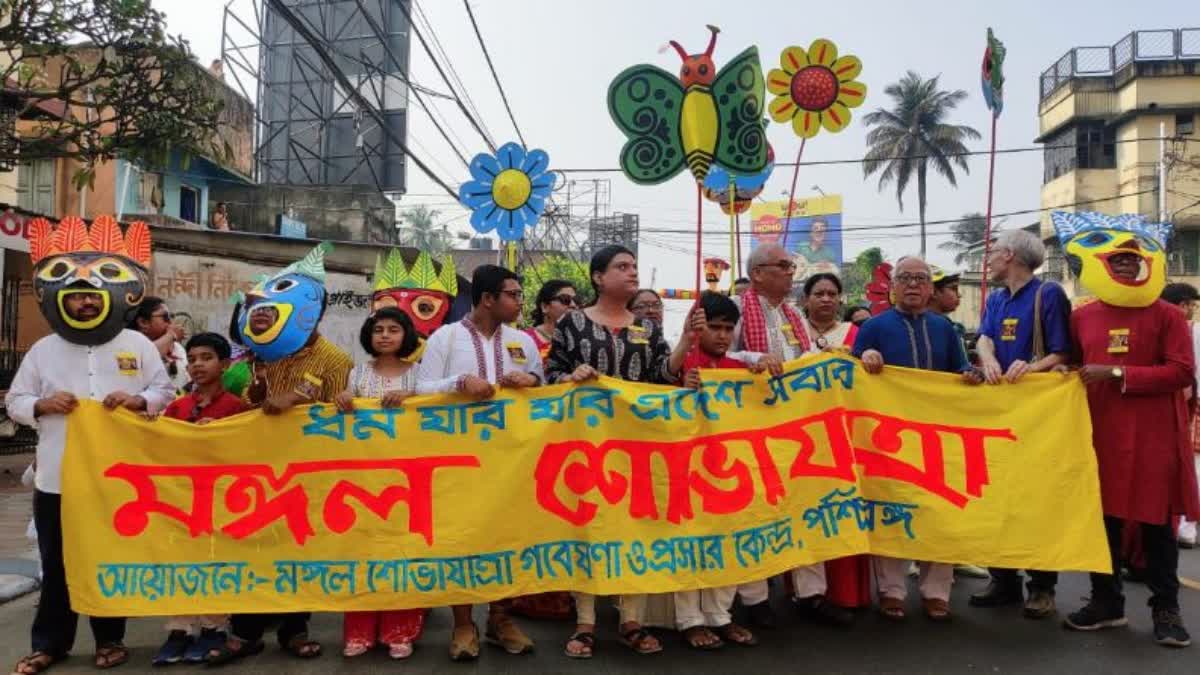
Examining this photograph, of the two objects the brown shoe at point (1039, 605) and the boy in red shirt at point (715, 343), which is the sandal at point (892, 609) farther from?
the boy in red shirt at point (715, 343)

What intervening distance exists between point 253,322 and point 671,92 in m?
2.35

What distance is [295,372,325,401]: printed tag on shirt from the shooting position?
13.3ft

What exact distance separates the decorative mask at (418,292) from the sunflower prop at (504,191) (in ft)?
5.81

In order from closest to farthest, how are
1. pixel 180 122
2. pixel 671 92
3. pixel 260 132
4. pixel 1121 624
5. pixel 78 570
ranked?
pixel 78 570, pixel 1121 624, pixel 671 92, pixel 180 122, pixel 260 132

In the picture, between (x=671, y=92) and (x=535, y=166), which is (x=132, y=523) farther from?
(x=535, y=166)

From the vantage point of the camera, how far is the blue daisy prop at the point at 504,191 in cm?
909

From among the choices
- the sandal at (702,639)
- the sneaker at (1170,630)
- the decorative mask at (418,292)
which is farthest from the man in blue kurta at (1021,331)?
the decorative mask at (418,292)

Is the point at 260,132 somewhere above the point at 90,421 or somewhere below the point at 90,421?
above

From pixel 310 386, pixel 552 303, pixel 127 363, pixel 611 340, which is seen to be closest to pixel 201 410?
pixel 127 363

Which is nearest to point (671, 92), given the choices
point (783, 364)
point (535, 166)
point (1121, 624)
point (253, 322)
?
point (783, 364)

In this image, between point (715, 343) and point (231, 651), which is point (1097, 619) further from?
point (231, 651)

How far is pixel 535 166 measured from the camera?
9.23 metres

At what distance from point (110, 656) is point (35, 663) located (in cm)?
28

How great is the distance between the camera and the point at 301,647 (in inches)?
152
